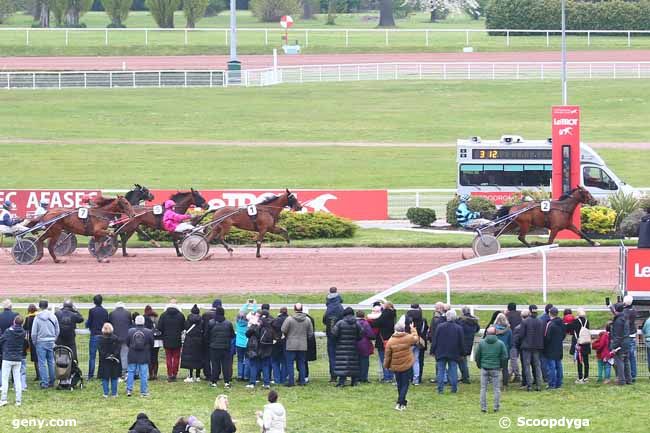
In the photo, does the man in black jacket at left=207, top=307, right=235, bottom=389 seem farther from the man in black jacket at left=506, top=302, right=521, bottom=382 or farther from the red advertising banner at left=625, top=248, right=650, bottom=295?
the red advertising banner at left=625, top=248, right=650, bottom=295

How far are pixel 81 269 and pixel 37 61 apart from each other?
42234 millimetres

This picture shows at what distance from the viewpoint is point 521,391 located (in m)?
17.3

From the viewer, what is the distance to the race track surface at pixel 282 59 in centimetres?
6391

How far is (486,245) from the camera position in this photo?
25.4 metres

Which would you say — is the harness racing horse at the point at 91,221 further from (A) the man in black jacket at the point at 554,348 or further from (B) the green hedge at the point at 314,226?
(A) the man in black jacket at the point at 554,348

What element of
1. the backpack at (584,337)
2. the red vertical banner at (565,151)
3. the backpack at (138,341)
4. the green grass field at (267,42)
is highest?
the green grass field at (267,42)

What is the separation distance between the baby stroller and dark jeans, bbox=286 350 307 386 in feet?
8.85

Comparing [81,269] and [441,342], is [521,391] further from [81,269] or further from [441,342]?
[81,269]

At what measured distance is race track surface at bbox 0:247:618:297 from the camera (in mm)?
23156

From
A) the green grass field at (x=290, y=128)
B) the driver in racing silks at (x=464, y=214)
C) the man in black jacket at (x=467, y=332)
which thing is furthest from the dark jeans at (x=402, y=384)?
the green grass field at (x=290, y=128)

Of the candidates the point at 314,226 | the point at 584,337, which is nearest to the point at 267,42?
the point at 314,226

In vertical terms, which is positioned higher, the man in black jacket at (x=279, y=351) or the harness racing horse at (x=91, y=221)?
the harness racing horse at (x=91, y=221)

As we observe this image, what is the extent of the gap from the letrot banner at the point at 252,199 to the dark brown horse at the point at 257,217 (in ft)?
13.9

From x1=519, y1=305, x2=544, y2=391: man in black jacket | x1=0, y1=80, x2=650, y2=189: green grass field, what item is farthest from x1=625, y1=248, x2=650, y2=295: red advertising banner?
x1=0, y1=80, x2=650, y2=189: green grass field
